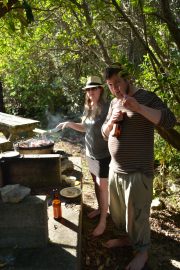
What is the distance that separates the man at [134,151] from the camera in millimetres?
3500

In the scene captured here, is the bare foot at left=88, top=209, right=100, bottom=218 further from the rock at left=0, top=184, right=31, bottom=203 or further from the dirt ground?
the rock at left=0, top=184, right=31, bottom=203

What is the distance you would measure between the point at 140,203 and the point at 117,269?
3.38ft

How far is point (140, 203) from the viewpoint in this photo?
3.63 meters

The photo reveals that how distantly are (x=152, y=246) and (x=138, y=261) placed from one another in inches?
39.3

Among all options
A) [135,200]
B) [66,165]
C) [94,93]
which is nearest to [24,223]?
[135,200]

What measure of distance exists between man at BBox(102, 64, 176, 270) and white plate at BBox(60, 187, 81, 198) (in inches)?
47.5

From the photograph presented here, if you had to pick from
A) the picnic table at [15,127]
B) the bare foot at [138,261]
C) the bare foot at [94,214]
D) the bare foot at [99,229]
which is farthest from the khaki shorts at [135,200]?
the picnic table at [15,127]

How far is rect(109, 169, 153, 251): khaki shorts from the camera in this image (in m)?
3.59

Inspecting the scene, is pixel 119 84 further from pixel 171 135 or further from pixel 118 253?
pixel 118 253

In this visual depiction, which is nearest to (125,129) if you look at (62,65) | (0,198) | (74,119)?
(0,198)

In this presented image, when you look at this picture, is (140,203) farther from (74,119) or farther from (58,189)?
(74,119)

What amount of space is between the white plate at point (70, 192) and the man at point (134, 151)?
3.96 ft

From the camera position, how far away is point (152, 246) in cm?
473

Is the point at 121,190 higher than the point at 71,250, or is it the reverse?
the point at 121,190
